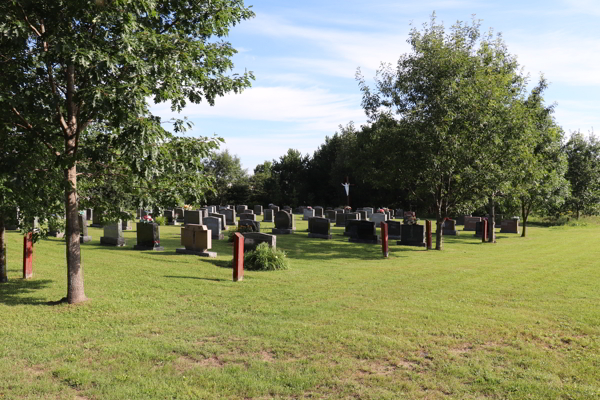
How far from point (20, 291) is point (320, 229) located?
15560mm

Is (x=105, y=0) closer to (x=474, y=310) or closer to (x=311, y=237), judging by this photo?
(x=474, y=310)

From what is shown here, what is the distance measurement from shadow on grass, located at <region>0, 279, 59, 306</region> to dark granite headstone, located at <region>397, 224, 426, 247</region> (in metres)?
15.2

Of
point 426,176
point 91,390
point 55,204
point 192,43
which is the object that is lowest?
point 91,390

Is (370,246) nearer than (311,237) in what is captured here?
Yes

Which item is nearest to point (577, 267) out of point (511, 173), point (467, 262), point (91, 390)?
point (467, 262)

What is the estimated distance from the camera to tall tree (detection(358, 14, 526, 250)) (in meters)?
18.3

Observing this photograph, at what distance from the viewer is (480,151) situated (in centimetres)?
1850

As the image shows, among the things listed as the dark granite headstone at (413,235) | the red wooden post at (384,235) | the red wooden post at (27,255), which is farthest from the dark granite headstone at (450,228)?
the red wooden post at (27,255)

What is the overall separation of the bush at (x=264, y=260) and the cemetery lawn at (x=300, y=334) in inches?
23.1

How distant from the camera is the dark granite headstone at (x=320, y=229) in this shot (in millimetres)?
23312

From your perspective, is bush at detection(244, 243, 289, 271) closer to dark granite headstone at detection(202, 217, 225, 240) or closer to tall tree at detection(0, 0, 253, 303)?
tall tree at detection(0, 0, 253, 303)

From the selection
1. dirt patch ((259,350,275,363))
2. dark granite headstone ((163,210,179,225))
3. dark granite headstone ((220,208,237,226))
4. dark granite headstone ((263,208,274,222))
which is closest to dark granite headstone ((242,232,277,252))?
dirt patch ((259,350,275,363))

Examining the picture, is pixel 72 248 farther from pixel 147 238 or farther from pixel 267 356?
pixel 147 238

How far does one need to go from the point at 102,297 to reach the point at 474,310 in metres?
7.41
